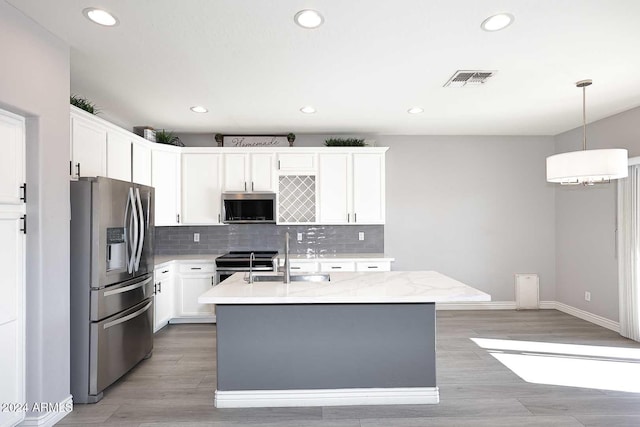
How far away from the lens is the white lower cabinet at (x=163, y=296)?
13.8ft

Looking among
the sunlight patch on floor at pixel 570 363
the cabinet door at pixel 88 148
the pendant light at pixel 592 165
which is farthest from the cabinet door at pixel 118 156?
the sunlight patch on floor at pixel 570 363

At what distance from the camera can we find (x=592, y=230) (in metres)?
4.72

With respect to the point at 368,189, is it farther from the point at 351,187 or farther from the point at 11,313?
the point at 11,313

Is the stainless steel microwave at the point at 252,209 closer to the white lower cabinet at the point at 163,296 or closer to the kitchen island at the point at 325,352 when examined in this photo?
the white lower cabinet at the point at 163,296

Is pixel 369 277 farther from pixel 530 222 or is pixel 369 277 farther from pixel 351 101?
pixel 530 222

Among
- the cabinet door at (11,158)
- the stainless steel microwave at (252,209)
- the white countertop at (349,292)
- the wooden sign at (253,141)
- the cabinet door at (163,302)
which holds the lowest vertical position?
the cabinet door at (163,302)

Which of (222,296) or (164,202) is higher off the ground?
(164,202)

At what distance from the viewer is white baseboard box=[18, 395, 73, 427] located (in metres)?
2.29

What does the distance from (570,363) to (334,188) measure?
3.19 meters

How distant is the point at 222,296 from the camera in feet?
7.72

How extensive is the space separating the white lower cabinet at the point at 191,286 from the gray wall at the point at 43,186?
82.0 inches

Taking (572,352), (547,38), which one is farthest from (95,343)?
(572,352)

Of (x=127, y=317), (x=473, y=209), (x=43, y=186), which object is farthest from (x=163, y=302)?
(x=473, y=209)

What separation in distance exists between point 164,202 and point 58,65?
7.83 feet
